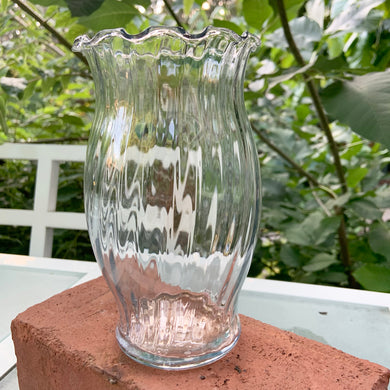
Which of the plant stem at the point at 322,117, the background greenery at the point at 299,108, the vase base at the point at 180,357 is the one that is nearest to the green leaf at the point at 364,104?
the background greenery at the point at 299,108

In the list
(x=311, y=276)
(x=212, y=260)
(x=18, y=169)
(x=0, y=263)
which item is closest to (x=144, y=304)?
(x=212, y=260)

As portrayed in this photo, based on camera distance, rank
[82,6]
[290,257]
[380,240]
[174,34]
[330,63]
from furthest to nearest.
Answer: [290,257]
[380,240]
[330,63]
[82,6]
[174,34]

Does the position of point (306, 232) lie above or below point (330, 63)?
below

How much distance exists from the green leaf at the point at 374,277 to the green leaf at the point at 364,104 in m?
0.20

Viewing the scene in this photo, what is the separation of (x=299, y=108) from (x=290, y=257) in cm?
43

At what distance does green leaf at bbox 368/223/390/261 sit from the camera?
21.8 inches

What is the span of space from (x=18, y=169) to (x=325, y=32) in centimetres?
80

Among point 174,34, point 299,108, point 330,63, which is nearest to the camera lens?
point 174,34

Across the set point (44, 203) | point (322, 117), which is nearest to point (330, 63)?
point (322, 117)

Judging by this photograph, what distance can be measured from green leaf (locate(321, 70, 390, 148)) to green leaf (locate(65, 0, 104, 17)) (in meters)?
0.25

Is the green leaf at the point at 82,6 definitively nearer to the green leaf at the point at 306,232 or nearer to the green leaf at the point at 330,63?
the green leaf at the point at 330,63

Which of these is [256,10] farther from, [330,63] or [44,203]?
[44,203]

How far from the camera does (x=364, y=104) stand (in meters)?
0.38

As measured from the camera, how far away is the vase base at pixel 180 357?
238 millimetres
